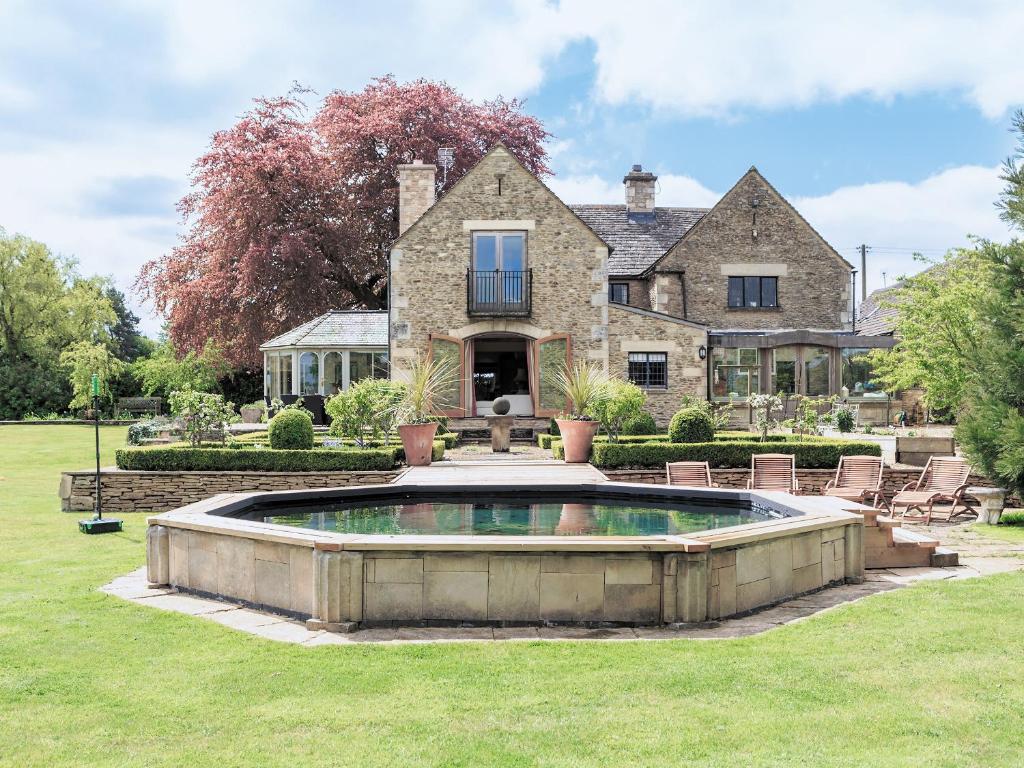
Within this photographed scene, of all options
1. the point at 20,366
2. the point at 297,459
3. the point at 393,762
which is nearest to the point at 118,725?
the point at 393,762

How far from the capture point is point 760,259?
28.2m

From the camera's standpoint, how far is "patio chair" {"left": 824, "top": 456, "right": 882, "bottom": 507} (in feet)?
42.1

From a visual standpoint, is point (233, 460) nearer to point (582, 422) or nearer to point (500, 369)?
point (582, 422)

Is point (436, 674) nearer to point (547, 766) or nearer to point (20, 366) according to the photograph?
point (547, 766)

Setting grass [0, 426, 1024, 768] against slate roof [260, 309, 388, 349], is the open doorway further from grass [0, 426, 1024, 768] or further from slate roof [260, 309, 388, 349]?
grass [0, 426, 1024, 768]

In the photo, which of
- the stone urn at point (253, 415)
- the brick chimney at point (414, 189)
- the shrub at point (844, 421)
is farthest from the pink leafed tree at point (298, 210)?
the shrub at point (844, 421)

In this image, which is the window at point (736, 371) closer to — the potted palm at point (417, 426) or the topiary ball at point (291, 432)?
the potted palm at point (417, 426)

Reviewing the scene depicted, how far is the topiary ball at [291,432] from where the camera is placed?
576 inches

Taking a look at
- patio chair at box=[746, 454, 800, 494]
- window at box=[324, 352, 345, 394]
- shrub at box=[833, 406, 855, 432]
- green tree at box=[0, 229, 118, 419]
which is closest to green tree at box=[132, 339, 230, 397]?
green tree at box=[0, 229, 118, 419]

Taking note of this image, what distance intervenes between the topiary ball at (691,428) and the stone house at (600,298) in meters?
7.42

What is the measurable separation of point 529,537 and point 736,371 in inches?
852

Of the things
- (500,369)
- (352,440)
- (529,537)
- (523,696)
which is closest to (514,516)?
(529,537)

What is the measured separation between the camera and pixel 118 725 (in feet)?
14.6

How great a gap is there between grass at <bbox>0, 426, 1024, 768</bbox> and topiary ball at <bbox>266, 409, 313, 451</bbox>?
7.83 meters
